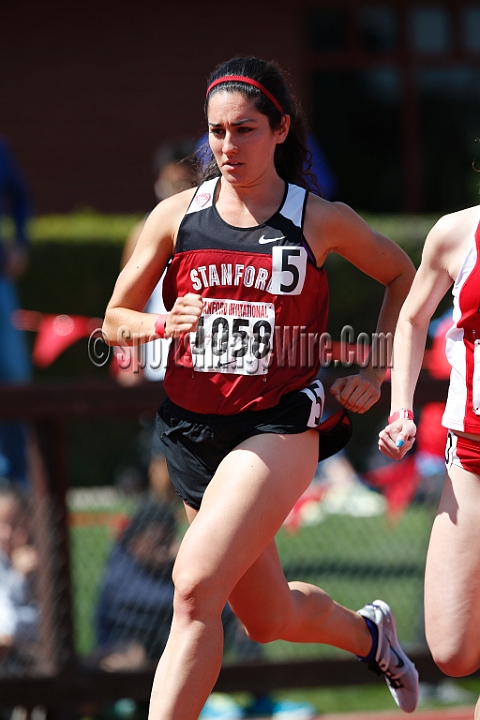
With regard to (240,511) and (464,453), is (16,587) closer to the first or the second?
(240,511)

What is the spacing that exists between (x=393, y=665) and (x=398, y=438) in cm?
127

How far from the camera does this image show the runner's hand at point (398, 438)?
3158 millimetres

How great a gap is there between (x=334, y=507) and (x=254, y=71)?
2707mm

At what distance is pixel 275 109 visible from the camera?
3.33 m

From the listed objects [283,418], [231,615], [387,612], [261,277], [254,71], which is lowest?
[231,615]

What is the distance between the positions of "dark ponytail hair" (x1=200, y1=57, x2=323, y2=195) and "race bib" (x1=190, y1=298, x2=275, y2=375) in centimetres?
59

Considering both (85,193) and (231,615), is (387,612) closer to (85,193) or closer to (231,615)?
(231,615)

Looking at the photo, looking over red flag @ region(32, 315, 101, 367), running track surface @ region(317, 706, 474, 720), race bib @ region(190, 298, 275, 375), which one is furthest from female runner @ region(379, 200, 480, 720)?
red flag @ region(32, 315, 101, 367)

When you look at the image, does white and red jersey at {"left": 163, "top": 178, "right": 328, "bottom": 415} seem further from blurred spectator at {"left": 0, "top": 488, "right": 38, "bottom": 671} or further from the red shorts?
blurred spectator at {"left": 0, "top": 488, "right": 38, "bottom": 671}

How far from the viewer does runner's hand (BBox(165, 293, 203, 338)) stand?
9.80 feet

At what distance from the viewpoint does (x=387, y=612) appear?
13.4 feet

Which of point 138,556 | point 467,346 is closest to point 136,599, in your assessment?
point 138,556

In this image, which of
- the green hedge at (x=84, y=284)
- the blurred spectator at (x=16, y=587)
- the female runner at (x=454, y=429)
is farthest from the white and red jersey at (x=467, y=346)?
the green hedge at (x=84, y=284)

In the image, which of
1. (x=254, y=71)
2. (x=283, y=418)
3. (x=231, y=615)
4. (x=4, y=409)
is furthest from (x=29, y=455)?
(x=254, y=71)
